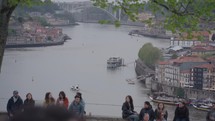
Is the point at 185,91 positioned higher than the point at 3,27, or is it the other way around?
the point at 3,27

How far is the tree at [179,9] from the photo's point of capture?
1955mm

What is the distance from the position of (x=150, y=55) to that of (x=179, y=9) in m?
20.0

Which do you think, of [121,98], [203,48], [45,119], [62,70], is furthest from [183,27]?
[203,48]

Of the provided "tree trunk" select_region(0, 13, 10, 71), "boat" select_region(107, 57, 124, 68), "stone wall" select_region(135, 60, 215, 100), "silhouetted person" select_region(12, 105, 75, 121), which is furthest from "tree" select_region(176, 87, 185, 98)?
"silhouetted person" select_region(12, 105, 75, 121)

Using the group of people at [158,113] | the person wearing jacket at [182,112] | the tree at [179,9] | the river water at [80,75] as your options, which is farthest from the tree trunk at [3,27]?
the river water at [80,75]

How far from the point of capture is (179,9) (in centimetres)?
200

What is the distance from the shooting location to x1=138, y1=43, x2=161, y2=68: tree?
70.7ft

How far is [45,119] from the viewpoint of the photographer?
1.11 ft

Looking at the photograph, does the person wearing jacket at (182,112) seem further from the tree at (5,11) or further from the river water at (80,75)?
the river water at (80,75)

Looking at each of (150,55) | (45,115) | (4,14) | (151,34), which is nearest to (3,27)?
(4,14)

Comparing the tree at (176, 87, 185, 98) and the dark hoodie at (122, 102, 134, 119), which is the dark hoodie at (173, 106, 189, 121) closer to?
the dark hoodie at (122, 102, 134, 119)

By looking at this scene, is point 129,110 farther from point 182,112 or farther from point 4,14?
point 4,14

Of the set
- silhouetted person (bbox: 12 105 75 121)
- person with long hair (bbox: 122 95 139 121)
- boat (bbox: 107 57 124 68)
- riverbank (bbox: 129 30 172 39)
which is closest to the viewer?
silhouetted person (bbox: 12 105 75 121)

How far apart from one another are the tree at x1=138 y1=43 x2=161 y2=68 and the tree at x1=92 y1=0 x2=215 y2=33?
19430mm
